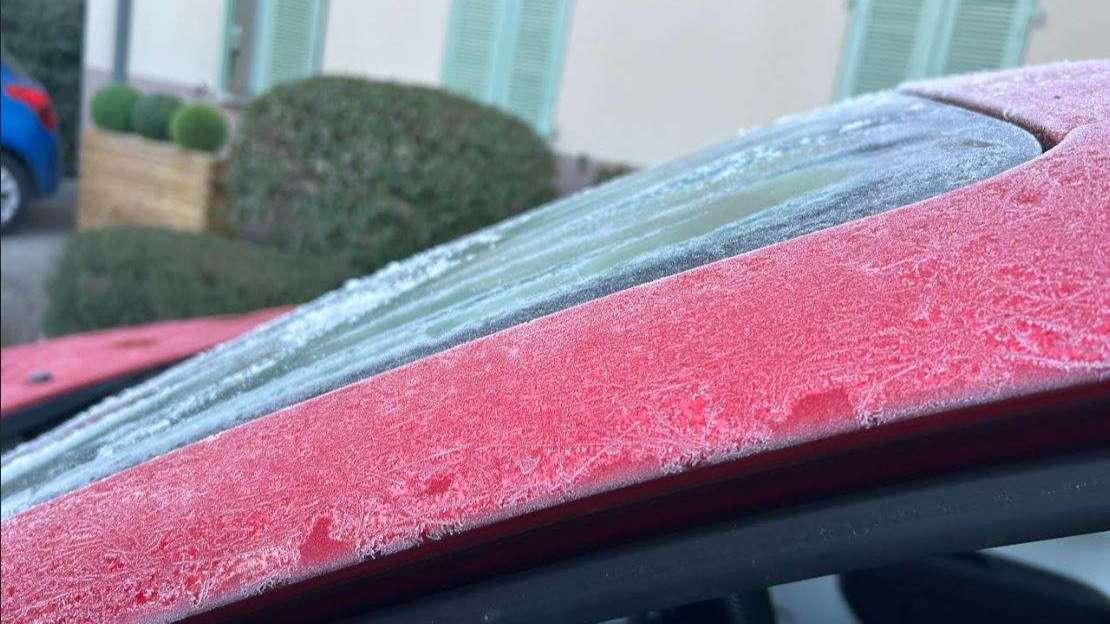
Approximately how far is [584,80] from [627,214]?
5.29 metres

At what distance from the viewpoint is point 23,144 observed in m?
8.00

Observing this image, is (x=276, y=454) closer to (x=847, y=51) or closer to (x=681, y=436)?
(x=681, y=436)

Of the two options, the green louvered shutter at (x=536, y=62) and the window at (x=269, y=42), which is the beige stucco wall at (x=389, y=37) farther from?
Result: the green louvered shutter at (x=536, y=62)

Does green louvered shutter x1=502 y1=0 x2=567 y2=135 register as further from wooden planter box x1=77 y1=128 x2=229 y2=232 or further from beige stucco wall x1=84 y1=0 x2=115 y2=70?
beige stucco wall x1=84 y1=0 x2=115 y2=70

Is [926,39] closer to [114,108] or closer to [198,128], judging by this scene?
[198,128]

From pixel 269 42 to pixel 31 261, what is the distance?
8.85ft

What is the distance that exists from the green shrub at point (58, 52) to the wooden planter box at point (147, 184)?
2.98 feet

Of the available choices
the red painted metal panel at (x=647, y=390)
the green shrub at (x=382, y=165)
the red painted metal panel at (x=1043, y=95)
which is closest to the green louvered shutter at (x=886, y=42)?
the green shrub at (x=382, y=165)

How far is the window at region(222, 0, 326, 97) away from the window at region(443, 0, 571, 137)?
4.29 ft

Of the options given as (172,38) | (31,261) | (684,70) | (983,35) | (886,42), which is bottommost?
(31,261)

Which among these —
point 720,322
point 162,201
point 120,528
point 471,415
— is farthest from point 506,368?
point 162,201

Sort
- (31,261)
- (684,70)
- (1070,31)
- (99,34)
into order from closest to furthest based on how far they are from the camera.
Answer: (1070,31) < (684,70) < (31,261) < (99,34)

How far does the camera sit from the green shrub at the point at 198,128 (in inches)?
287

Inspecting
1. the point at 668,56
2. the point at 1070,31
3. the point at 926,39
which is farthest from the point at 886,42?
the point at 668,56
